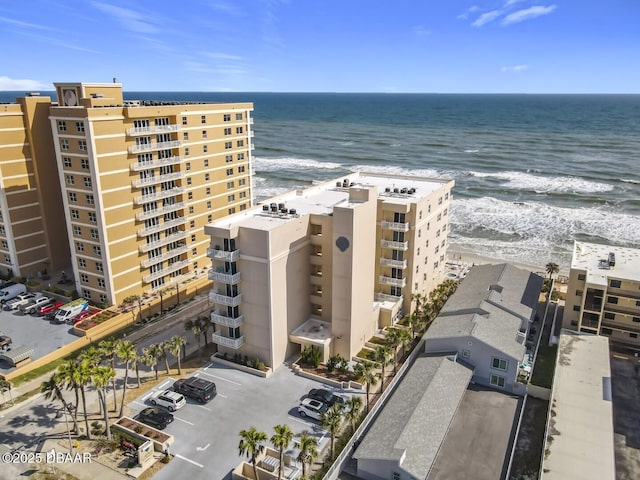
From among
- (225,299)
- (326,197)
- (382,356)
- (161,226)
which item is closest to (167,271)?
(161,226)

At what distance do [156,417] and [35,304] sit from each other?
30.4 meters

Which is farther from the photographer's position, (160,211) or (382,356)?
(160,211)

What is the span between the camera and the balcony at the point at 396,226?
182 feet

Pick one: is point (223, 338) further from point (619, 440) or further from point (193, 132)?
point (619, 440)

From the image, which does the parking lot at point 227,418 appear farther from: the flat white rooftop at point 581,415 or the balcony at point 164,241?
the balcony at point 164,241

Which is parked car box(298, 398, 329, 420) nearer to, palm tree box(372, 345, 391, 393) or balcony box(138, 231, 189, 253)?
palm tree box(372, 345, 391, 393)

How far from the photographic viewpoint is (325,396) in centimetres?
4375

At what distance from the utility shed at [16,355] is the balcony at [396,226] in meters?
39.9

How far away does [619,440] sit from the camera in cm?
4022

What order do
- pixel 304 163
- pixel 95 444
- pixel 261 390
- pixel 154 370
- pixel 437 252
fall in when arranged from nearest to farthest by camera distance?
pixel 95 444, pixel 261 390, pixel 154 370, pixel 437 252, pixel 304 163

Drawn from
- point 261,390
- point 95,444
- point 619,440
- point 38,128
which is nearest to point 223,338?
point 261,390

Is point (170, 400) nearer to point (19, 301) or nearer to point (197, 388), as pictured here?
point (197, 388)

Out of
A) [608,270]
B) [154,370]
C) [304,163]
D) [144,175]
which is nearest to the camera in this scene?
[154,370]

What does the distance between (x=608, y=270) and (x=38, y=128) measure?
7377cm
